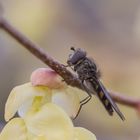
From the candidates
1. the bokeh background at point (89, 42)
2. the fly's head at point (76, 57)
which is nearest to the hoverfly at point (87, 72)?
the fly's head at point (76, 57)

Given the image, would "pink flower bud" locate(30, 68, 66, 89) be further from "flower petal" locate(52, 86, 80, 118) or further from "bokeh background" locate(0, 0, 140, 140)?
"bokeh background" locate(0, 0, 140, 140)

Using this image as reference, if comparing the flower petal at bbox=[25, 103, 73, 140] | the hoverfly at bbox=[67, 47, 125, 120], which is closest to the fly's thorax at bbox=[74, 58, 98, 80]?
the hoverfly at bbox=[67, 47, 125, 120]

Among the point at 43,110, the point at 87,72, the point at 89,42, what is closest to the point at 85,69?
the point at 87,72

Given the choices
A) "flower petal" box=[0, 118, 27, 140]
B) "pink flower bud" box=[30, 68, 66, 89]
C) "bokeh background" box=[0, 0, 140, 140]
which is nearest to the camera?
"flower petal" box=[0, 118, 27, 140]

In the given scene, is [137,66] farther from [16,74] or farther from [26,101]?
[26,101]

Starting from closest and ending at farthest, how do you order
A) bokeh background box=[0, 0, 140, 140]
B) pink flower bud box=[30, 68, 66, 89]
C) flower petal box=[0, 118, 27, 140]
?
flower petal box=[0, 118, 27, 140] → pink flower bud box=[30, 68, 66, 89] → bokeh background box=[0, 0, 140, 140]

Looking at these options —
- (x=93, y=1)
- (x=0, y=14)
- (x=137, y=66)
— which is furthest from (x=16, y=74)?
(x=0, y=14)
